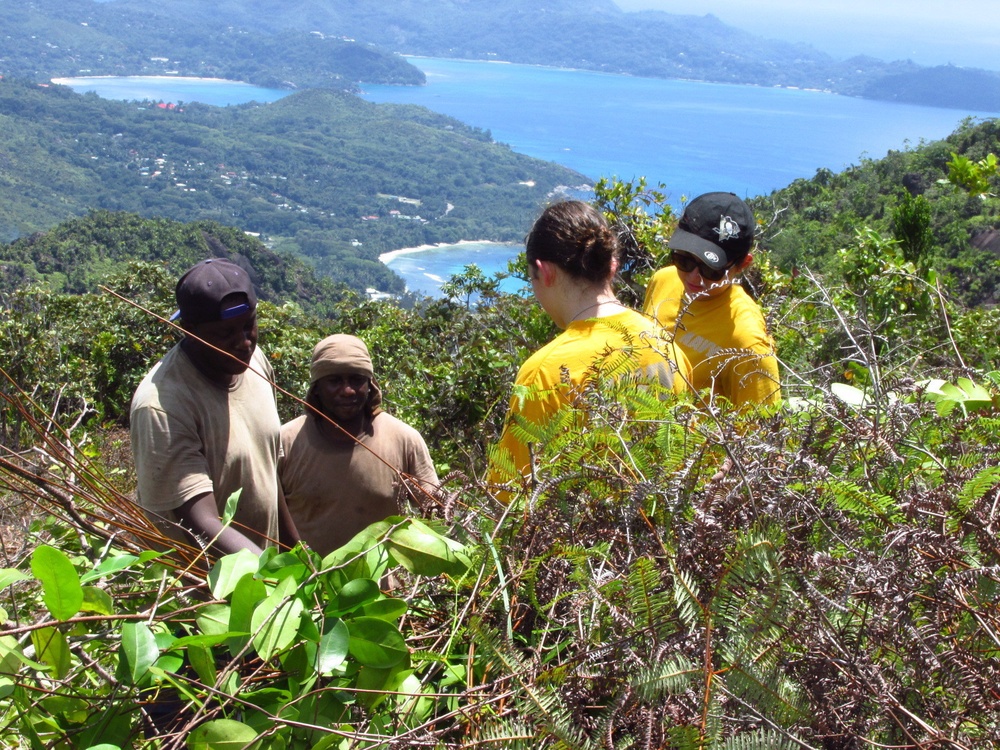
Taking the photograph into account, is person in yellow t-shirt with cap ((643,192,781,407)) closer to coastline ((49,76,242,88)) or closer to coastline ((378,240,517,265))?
coastline ((378,240,517,265))

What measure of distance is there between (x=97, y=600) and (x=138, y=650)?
5.0 inches

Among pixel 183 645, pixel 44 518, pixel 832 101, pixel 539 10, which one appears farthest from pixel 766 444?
pixel 539 10

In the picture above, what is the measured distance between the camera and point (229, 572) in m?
1.02

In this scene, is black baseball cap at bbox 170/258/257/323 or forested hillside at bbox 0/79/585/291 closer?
black baseball cap at bbox 170/258/257/323

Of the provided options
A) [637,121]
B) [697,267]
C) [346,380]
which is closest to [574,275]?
[697,267]

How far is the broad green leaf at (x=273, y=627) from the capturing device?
36.7 inches

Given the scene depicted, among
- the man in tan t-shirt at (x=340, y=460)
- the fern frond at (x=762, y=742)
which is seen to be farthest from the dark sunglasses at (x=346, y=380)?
the fern frond at (x=762, y=742)

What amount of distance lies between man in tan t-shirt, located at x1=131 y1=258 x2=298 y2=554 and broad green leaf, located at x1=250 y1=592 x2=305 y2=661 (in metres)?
1.10

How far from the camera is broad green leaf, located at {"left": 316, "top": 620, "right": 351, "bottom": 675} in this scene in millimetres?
920

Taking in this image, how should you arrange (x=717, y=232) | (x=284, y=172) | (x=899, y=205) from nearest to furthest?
(x=717, y=232), (x=899, y=205), (x=284, y=172)

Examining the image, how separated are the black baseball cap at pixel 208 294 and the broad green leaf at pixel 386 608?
1.49 m

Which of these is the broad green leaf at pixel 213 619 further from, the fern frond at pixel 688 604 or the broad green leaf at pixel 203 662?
the fern frond at pixel 688 604

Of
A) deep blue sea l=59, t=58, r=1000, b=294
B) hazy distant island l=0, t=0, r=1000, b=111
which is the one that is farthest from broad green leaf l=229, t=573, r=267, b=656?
hazy distant island l=0, t=0, r=1000, b=111

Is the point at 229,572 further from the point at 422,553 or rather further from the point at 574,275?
the point at 574,275
